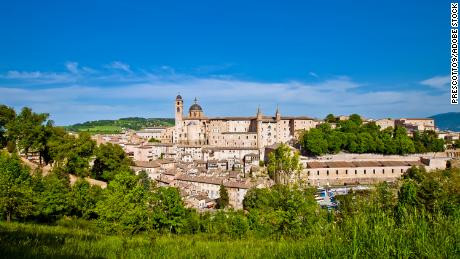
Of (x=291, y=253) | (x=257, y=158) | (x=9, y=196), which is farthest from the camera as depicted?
(x=257, y=158)

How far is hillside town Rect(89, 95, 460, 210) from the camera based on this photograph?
4816 centimetres

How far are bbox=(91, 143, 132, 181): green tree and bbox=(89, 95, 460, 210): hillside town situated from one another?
8308mm

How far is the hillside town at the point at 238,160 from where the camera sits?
48.2 m

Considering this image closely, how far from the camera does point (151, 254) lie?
5.51 m

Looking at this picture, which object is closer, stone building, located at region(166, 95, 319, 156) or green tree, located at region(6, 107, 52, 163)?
green tree, located at region(6, 107, 52, 163)

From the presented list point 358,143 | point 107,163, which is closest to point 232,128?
point 358,143

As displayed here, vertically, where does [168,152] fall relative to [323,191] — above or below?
above

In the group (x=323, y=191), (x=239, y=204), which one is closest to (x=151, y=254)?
(x=239, y=204)

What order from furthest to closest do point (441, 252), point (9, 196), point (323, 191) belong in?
point (323, 191), point (9, 196), point (441, 252)

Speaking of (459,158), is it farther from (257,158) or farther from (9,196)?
(9,196)

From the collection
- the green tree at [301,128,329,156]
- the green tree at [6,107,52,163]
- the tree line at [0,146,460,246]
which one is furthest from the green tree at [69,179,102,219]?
the green tree at [301,128,329,156]

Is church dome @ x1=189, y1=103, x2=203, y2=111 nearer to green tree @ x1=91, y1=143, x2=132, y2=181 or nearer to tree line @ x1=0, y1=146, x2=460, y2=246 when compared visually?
green tree @ x1=91, y1=143, x2=132, y2=181

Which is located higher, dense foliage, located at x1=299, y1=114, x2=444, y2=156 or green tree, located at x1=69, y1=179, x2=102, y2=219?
dense foliage, located at x1=299, y1=114, x2=444, y2=156

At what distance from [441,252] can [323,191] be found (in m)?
46.2
